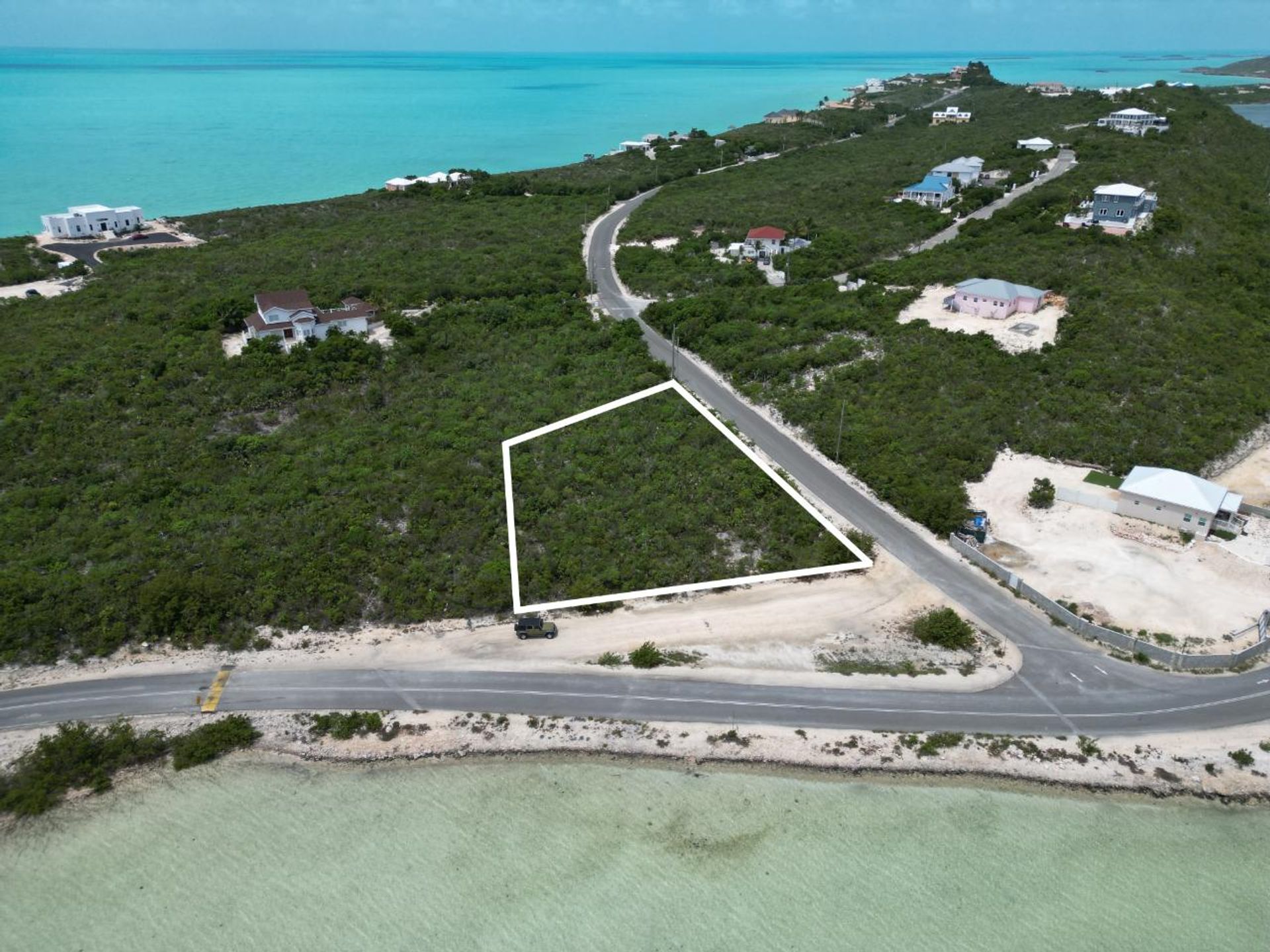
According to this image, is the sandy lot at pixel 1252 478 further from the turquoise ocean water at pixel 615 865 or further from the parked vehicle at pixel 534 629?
the parked vehicle at pixel 534 629

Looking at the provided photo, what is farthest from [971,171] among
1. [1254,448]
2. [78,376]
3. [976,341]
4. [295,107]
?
[295,107]

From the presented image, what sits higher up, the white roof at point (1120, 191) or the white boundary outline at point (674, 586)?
the white roof at point (1120, 191)

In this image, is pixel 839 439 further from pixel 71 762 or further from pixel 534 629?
pixel 71 762

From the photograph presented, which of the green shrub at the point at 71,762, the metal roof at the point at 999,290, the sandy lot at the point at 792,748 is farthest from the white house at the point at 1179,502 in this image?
the green shrub at the point at 71,762

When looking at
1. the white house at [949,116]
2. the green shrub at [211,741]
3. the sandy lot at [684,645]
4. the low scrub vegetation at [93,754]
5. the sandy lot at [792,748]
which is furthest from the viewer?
the white house at [949,116]

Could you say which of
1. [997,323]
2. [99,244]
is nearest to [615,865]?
[997,323]

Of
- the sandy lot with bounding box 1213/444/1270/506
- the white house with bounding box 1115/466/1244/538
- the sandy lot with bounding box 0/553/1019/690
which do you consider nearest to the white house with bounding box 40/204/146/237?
Answer: the sandy lot with bounding box 0/553/1019/690
